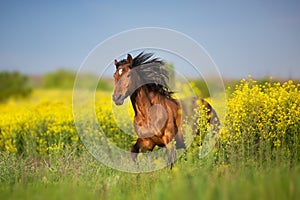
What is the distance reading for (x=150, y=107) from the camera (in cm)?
750

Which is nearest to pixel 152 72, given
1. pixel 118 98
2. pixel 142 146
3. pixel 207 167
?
pixel 118 98

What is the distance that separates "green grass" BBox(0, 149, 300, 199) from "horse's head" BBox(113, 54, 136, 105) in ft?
3.66

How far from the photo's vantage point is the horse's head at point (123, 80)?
7008 millimetres

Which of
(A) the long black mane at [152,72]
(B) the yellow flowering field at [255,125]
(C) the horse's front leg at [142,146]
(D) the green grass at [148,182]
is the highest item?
(A) the long black mane at [152,72]

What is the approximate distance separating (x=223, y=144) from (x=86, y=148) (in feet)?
8.65

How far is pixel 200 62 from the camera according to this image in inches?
307

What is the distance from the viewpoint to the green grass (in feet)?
14.8

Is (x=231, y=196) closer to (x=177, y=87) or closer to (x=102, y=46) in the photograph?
(x=102, y=46)

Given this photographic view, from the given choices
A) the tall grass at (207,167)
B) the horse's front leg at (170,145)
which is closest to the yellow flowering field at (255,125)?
the tall grass at (207,167)

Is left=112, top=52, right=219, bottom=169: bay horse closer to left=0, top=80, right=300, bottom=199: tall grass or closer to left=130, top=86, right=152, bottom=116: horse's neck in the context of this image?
left=130, top=86, right=152, bottom=116: horse's neck

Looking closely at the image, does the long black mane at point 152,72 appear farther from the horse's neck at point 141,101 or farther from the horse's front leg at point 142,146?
the horse's front leg at point 142,146

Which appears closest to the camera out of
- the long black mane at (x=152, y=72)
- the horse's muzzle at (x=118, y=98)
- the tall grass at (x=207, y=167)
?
the tall grass at (x=207, y=167)

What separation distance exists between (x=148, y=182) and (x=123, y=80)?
5.43ft

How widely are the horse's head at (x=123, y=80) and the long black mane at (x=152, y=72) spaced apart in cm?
16
